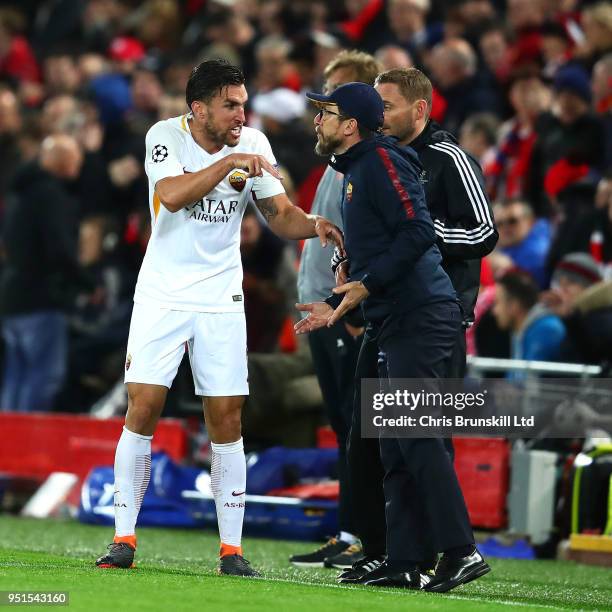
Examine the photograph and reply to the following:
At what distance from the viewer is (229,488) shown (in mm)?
6516

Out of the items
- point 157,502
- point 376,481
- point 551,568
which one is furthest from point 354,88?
point 157,502

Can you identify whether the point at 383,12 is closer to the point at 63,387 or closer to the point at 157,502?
the point at 63,387

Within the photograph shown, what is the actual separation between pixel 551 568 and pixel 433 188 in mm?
2635

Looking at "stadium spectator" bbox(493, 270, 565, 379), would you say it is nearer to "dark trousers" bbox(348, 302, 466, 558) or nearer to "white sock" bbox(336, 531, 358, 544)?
"white sock" bbox(336, 531, 358, 544)

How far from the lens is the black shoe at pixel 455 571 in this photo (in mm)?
5980

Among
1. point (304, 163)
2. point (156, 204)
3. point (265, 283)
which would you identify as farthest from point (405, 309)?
point (304, 163)

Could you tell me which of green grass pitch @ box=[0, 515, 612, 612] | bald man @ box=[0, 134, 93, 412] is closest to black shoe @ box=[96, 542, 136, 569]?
green grass pitch @ box=[0, 515, 612, 612]

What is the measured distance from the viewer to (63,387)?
1320cm

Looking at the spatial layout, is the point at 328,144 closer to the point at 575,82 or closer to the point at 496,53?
the point at 575,82

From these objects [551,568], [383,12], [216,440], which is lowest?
[551,568]

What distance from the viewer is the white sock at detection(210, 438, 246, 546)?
6.48 metres

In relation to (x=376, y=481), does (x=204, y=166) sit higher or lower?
higher

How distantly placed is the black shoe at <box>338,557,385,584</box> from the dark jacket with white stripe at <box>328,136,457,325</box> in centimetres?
115

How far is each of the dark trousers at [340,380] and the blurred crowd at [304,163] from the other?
2.88m
